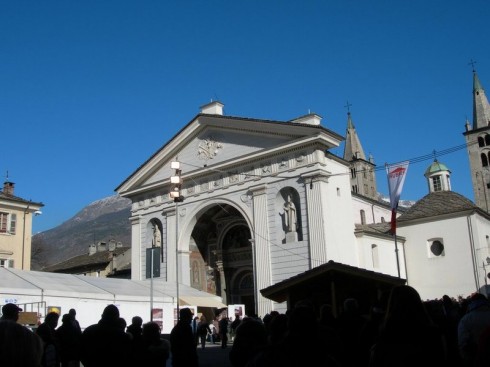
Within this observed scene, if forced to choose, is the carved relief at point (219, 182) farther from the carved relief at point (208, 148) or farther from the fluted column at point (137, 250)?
the fluted column at point (137, 250)

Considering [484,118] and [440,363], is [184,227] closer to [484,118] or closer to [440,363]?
[440,363]

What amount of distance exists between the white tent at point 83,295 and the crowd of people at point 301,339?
13.7 meters

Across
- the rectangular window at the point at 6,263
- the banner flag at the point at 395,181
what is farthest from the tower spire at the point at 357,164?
the banner flag at the point at 395,181

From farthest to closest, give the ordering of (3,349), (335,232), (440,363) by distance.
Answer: (335,232)
(440,363)
(3,349)

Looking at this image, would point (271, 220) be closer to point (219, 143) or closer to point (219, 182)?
point (219, 182)

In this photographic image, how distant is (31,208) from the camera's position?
41031 millimetres

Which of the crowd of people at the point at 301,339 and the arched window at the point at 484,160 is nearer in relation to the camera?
the crowd of people at the point at 301,339

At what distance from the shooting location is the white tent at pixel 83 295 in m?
22.3

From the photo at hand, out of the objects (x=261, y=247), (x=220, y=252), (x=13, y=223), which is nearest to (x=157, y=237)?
(x=220, y=252)

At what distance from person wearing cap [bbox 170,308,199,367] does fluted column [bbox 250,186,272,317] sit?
74.1 feet

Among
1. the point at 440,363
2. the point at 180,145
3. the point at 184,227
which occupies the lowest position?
the point at 440,363

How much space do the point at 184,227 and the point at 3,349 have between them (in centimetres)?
3293

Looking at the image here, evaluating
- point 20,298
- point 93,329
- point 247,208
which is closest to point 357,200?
point 247,208

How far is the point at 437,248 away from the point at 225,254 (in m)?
13.4
